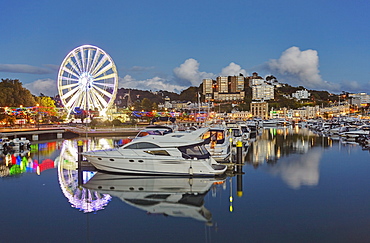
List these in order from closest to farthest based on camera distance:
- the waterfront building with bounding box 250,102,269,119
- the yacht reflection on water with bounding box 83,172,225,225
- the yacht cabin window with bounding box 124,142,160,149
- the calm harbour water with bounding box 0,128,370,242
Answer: the calm harbour water with bounding box 0,128,370,242 < the yacht reflection on water with bounding box 83,172,225,225 < the yacht cabin window with bounding box 124,142,160,149 < the waterfront building with bounding box 250,102,269,119

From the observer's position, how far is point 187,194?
15.3 metres

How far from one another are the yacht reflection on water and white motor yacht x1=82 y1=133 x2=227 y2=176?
40 centimetres

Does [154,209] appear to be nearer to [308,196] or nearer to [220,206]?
[220,206]

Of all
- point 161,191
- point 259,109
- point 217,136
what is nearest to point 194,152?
point 161,191

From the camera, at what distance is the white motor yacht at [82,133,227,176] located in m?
17.8

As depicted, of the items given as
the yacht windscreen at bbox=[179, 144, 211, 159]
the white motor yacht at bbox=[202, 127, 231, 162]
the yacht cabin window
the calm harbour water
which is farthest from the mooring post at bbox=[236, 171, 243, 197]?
the yacht cabin window

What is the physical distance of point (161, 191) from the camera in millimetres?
15828

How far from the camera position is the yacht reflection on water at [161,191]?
43.5ft

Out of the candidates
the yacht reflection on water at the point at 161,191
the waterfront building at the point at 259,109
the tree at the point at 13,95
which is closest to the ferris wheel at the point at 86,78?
the tree at the point at 13,95

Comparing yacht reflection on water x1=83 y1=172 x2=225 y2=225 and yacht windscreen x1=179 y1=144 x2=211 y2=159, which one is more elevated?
yacht windscreen x1=179 y1=144 x2=211 y2=159

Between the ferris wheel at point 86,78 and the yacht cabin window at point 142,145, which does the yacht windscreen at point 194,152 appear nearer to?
the yacht cabin window at point 142,145

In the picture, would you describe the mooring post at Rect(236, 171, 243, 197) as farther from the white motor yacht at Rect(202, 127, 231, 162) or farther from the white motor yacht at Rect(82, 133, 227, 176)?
the white motor yacht at Rect(202, 127, 231, 162)

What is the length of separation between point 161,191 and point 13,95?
206ft

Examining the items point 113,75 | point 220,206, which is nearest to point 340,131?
point 113,75
